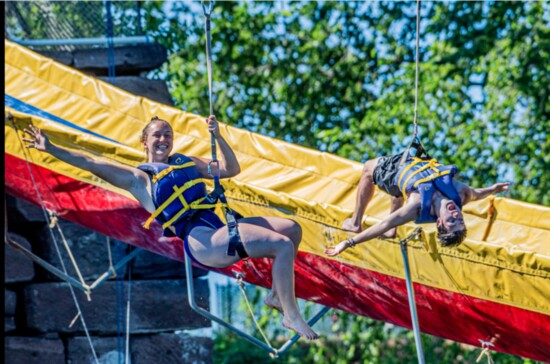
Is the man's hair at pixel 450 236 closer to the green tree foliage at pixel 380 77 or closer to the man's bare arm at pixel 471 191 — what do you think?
the man's bare arm at pixel 471 191

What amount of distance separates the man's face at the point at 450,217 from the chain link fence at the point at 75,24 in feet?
10.9

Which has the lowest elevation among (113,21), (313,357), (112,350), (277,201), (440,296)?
(313,357)

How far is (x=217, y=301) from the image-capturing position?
32.6ft

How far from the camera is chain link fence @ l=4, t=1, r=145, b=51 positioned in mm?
7773

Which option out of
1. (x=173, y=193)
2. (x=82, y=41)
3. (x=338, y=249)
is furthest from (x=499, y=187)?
(x=82, y=41)

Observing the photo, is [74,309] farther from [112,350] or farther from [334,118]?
[334,118]

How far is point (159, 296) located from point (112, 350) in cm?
44

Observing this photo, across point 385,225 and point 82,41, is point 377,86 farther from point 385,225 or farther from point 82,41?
point 385,225

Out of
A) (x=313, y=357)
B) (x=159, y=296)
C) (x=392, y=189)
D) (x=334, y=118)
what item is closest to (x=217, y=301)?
(x=313, y=357)

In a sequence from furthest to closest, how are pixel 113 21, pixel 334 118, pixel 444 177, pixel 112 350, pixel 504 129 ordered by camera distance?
pixel 334 118 < pixel 504 129 < pixel 113 21 < pixel 112 350 < pixel 444 177

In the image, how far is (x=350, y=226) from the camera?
554 cm

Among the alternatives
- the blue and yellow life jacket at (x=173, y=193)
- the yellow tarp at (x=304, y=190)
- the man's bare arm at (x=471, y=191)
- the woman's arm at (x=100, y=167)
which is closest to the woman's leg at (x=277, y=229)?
the blue and yellow life jacket at (x=173, y=193)

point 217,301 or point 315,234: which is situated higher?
point 315,234

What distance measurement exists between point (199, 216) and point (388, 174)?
0.98 meters
